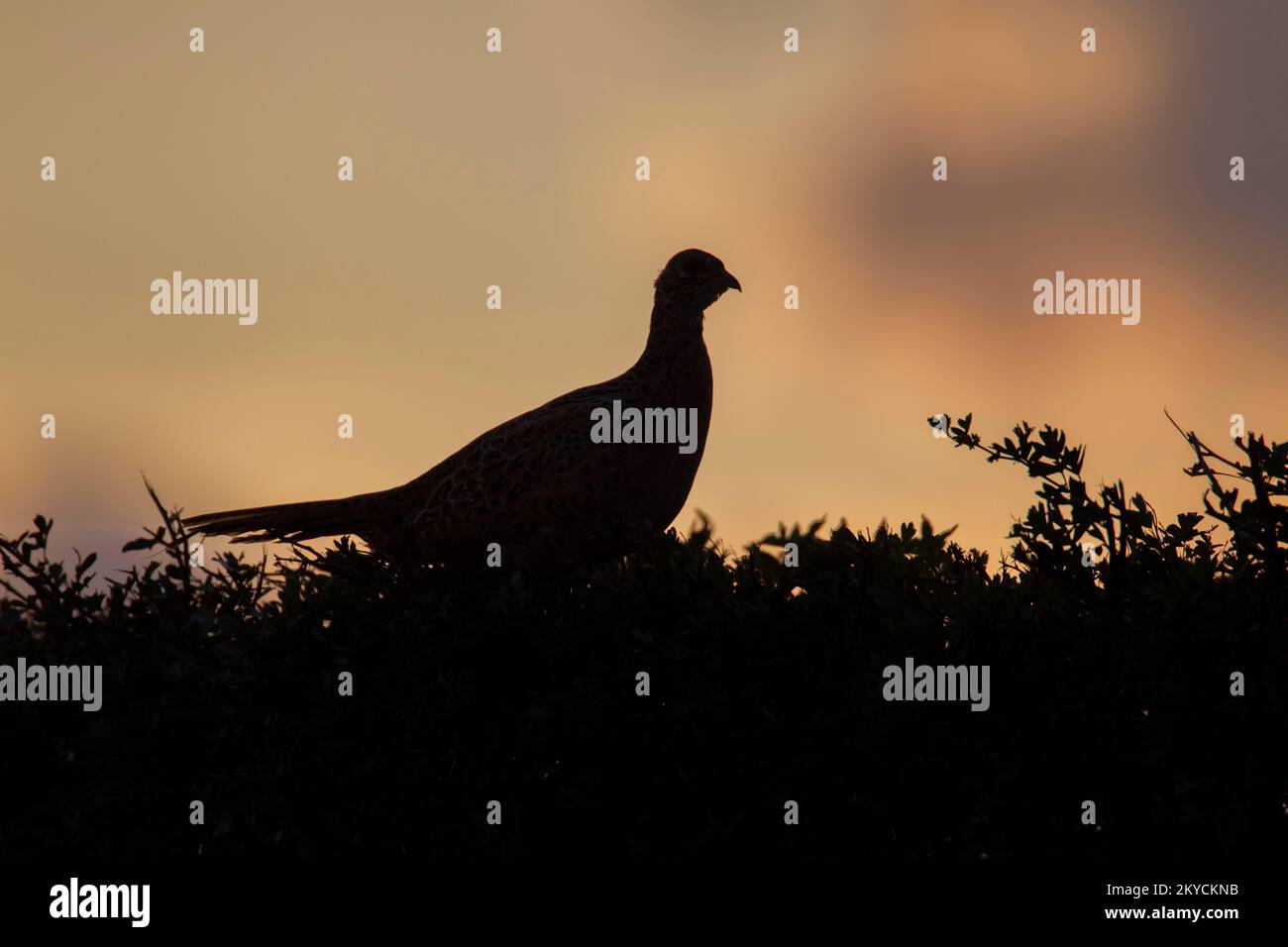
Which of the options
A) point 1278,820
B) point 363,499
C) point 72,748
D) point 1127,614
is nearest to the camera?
point 1278,820

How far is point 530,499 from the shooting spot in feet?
23.1

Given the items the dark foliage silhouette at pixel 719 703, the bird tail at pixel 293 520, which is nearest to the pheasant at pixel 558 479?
the bird tail at pixel 293 520

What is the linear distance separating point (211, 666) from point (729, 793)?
2.51 meters

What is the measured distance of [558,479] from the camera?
7.05m

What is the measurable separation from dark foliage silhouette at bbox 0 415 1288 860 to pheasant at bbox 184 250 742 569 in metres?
0.99

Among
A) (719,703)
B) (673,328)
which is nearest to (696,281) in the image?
(673,328)

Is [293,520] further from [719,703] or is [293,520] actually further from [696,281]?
[719,703]

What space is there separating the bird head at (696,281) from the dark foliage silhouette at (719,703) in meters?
2.29

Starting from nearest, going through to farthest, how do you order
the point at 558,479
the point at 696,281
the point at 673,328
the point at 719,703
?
the point at 719,703 < the point at 558,479 < the point at 673,328 < the point at 696,281

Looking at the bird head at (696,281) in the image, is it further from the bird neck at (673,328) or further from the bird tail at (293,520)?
the bird tail at (293,520)

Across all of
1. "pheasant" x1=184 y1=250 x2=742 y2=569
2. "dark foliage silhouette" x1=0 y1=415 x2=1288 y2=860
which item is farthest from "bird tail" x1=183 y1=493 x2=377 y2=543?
"dark foliage silhouette" x1=0 y1=415 x2=1288 y2=860

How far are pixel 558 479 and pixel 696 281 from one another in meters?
1.87

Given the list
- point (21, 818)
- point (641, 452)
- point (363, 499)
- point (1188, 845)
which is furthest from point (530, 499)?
point (1188, 845)

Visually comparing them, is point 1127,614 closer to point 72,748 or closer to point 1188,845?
point 1188,845
